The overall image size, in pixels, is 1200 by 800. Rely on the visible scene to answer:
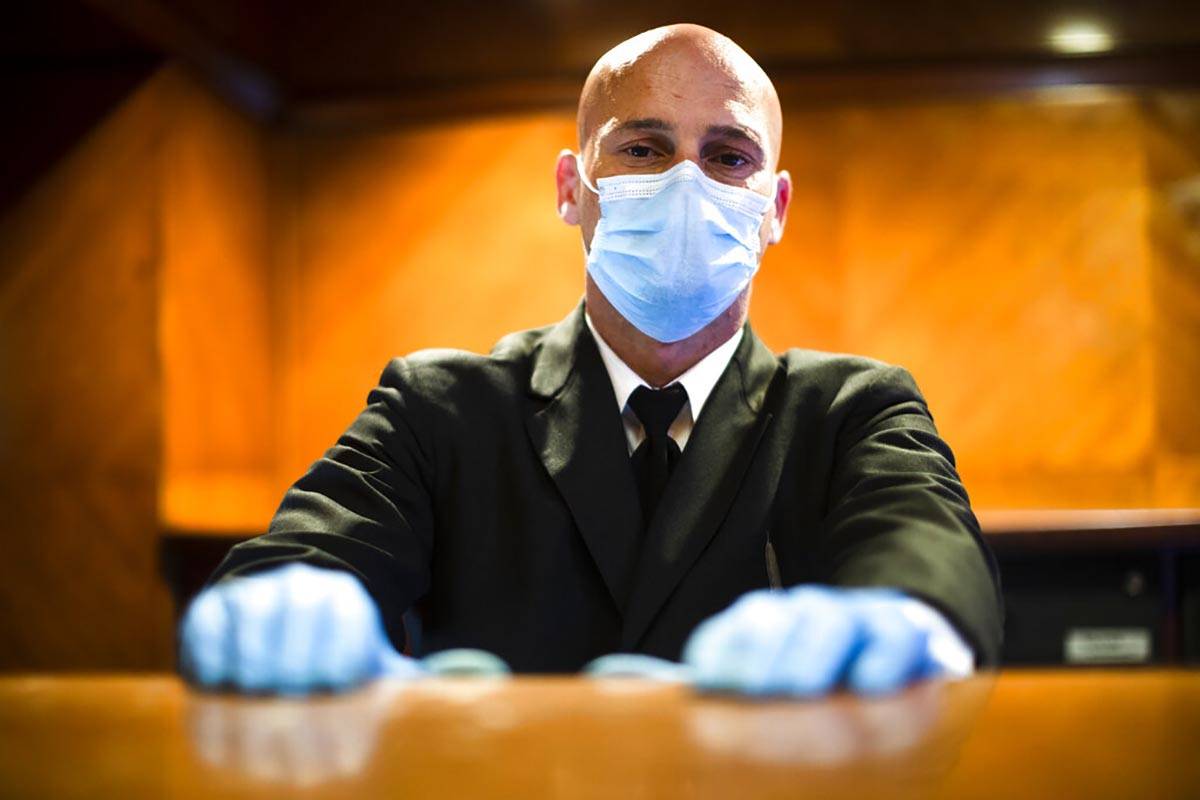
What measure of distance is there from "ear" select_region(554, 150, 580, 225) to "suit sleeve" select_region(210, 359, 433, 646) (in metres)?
0.40

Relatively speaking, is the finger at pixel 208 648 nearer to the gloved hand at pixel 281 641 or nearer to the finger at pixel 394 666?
the gloved hand at pixel 281 641

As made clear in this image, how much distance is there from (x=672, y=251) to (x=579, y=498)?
0.38 metres

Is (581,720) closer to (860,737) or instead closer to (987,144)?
(860,737)

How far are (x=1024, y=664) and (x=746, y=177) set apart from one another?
53.3 inches

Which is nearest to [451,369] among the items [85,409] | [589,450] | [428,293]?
[589,450]

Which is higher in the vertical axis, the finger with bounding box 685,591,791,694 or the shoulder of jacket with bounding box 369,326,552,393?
the shoulder of jacket with bounding box 369,326,552,393

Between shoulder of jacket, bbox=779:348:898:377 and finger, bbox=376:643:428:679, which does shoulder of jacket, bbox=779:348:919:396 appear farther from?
finger, bbox=376:643:428:679

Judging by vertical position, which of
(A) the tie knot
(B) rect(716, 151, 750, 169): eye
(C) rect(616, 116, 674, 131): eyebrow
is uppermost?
(C) rect(616, 116, 674, 131): eyebrow

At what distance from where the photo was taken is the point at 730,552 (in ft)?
4.42

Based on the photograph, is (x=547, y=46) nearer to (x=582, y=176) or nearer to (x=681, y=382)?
(x=582, y=176)

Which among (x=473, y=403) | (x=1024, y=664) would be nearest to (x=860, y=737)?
(x=473, y=403)

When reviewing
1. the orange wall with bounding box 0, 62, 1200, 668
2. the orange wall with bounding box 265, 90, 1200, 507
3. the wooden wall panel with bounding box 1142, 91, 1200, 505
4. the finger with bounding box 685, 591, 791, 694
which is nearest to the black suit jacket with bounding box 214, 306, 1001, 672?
the finger with bounding box 685, 591, 791, 694

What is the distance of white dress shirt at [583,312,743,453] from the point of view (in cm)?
148

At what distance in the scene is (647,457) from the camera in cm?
144
